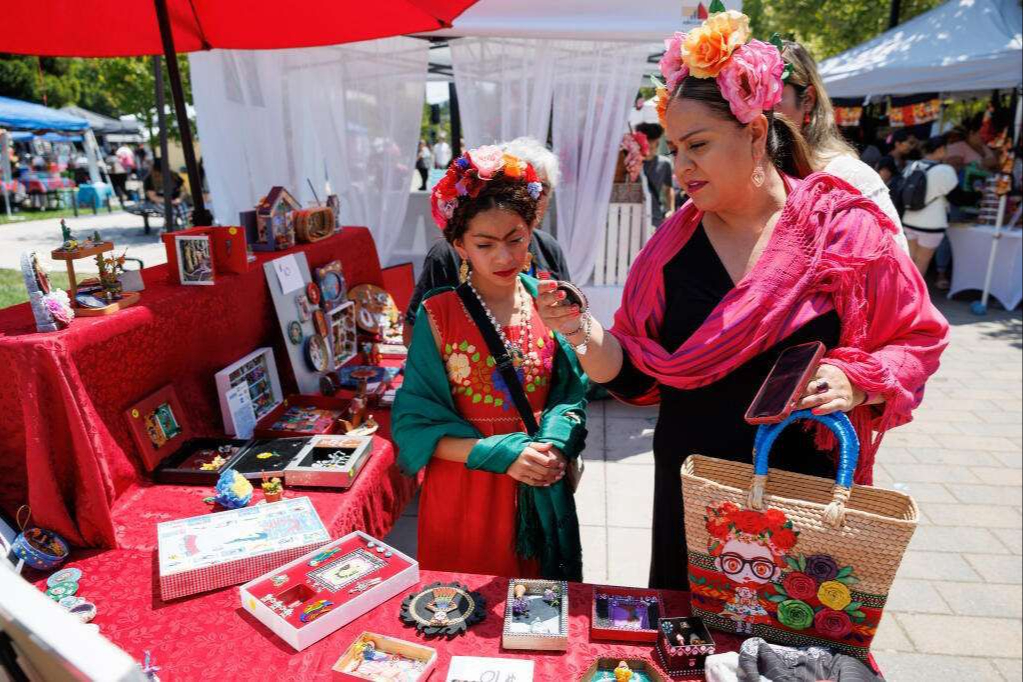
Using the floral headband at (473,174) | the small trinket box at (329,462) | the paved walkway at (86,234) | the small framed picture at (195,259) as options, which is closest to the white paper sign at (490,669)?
the small trinket box at (329,462)

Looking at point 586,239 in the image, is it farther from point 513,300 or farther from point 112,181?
point 112,181

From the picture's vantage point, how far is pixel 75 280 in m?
1.89

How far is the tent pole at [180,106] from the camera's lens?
2334mm

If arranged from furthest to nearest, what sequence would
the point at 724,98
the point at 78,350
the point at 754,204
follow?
the point at 78,350 < the point at 754,204 < the point at 724,98

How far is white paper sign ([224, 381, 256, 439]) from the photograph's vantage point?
92.8 inches

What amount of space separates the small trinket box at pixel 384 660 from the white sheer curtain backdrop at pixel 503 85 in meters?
4.32

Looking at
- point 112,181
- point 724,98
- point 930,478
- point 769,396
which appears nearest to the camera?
point 769,396

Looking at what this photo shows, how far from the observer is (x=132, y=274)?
82.2 inches

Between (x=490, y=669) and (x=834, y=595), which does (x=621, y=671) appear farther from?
(x=834, y=595)

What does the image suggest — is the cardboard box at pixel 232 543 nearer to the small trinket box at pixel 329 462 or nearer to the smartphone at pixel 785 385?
the small trinket box at pixel 329 462

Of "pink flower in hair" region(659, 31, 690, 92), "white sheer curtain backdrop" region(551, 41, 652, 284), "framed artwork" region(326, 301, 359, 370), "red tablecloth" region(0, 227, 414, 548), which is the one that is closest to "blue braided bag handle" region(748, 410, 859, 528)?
"pink flower in hair" region(659, 31, 690, 92)

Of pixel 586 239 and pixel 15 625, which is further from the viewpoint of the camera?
pixel 586 239

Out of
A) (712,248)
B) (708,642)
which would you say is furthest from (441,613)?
(712,248)

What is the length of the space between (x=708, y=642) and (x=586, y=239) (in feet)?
13.9
